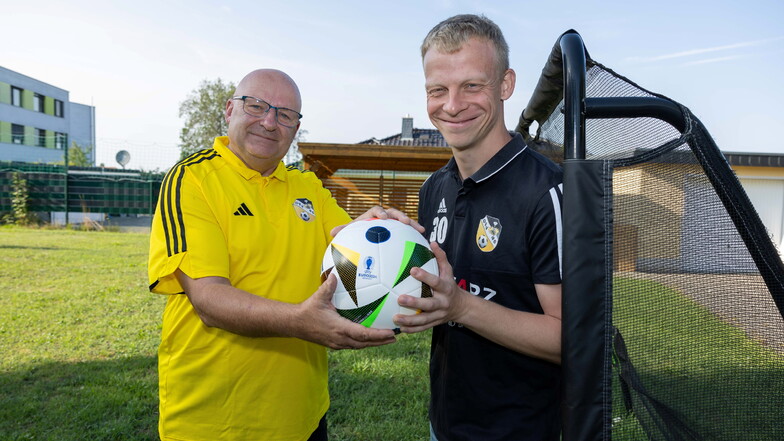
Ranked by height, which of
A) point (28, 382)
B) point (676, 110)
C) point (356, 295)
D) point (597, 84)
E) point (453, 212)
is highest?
point (597, 84)

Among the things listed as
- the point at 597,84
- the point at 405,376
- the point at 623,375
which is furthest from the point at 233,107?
the point at 405,376

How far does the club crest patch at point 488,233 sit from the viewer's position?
185 cm

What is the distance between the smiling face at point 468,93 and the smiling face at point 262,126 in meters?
0.86

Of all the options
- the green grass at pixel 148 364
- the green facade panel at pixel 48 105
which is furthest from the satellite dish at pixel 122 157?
the green facade panel at pixel 48 105

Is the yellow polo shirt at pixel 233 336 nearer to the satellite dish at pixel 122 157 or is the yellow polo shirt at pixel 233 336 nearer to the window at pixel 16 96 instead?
the satellite dish at pixel 122 157

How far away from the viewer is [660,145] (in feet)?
4.66

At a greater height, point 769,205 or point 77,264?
point 769,205

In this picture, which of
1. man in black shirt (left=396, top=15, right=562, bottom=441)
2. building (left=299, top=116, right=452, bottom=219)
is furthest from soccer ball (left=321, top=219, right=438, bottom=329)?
building (left=299, top=116, right=452, bottom=219)

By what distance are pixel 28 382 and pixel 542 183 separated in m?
5.44

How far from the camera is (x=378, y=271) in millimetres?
1780

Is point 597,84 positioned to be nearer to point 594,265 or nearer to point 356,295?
point 594,265

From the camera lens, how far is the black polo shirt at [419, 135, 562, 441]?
1747mm

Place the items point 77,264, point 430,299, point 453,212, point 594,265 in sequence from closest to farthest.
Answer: point 594,265 → point 430,299 → point 453,212 → point 77,264

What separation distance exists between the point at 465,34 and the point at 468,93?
0.21 metres
